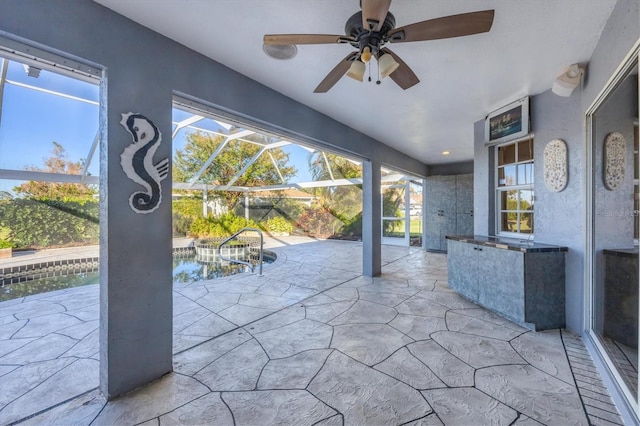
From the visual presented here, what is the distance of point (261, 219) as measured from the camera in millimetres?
12227

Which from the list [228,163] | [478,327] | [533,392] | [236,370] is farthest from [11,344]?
[228,163]

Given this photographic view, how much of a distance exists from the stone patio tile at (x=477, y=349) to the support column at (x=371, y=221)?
2.36 metres

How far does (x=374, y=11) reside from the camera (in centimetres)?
134

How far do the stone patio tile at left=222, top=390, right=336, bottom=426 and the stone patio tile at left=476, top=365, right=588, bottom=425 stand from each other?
4.08ft

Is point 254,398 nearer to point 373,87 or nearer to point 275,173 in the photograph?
point 373,87

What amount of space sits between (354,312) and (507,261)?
1930mm

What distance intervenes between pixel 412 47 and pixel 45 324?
193 inches

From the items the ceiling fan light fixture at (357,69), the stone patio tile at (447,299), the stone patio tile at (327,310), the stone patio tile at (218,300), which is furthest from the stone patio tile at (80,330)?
the stone patio tile at (447,299)

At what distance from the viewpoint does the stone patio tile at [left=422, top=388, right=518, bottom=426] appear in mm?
1666

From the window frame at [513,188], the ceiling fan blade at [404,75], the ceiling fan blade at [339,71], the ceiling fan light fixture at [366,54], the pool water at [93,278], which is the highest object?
the ceiling fan blade at [339,71]

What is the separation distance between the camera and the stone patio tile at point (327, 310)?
3.31 m

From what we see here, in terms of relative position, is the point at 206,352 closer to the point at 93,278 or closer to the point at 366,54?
the point at 366,54

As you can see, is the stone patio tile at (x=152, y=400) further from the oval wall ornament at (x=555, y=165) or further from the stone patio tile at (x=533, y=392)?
the oval wall ornament at (x=555, y=165)

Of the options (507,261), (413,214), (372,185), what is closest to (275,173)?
(413,214)
